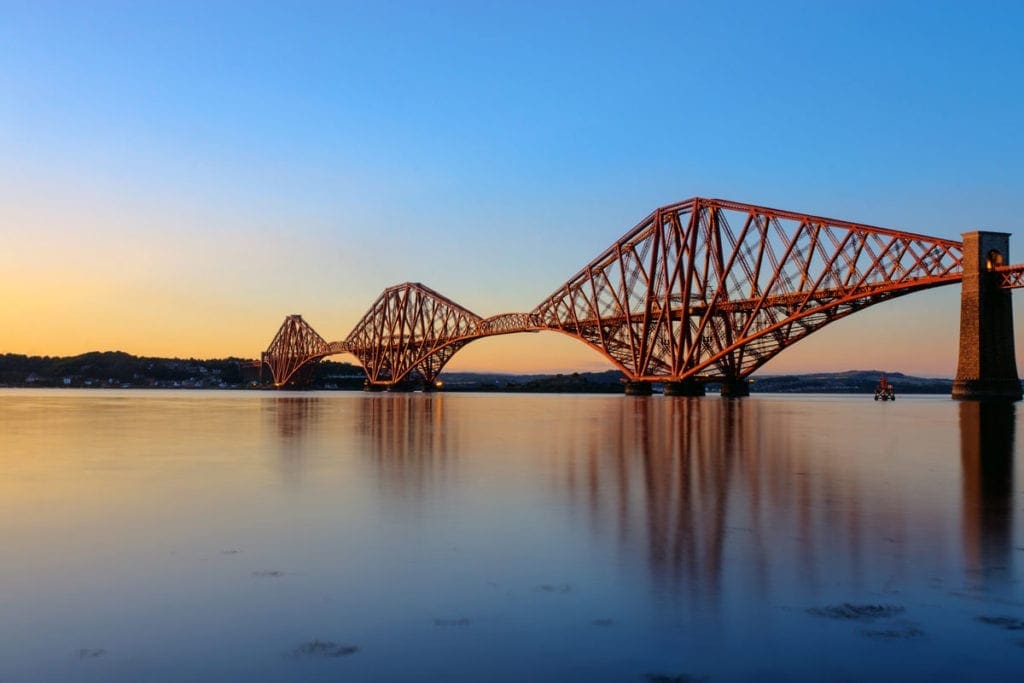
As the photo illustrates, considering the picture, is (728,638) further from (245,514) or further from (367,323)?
(367,323)

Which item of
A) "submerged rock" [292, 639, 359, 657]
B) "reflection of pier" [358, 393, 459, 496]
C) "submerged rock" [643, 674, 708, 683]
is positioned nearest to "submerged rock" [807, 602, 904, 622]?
"submerged rock" [643, 674, 708, 683]

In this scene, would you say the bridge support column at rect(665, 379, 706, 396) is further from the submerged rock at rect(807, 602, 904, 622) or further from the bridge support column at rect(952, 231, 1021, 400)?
the submerged rock at rect(807, 602, 904, 622)

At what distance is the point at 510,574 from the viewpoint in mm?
6898

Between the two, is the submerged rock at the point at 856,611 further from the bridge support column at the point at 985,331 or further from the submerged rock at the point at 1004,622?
the bridge support column at the point at 985,331

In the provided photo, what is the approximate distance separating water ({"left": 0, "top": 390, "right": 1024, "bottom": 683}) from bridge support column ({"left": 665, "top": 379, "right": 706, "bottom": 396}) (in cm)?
6986

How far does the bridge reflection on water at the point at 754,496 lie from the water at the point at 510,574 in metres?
0.06

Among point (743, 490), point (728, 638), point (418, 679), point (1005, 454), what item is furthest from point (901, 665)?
point (1005, 454)

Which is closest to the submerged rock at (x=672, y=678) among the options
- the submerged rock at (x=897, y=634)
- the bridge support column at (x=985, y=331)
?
the submerged rock at (x=897, y=634)

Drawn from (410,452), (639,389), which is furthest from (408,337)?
(410,452)

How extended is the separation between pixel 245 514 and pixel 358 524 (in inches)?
66.3

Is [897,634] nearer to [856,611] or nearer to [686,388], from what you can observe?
[856,611]

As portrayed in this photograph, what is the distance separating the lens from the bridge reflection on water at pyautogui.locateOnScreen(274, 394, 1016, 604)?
703 centimetres

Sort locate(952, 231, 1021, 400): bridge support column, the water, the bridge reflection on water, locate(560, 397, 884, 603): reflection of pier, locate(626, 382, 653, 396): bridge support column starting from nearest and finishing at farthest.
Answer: the water
locate(560, 397, 884, 603): reflection of pier
the bridge reflection on water
locate(952, 231, 1021, 400): bridge support column
locate(626, 382, 653, 396): bridge support column

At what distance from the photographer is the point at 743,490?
12062 millimetres
